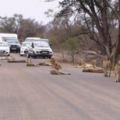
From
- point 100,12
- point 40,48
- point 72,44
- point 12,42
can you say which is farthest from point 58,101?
point 12,42

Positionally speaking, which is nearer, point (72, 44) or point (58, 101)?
point (58, 101)

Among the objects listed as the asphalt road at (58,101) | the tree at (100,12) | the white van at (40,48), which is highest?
the tree at (100,12)

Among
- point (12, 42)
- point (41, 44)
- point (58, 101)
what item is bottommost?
point (58, 101)

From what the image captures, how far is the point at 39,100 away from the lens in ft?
50.6

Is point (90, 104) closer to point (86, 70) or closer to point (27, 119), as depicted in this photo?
point (27, 119)

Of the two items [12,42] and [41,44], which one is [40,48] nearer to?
[41,44]

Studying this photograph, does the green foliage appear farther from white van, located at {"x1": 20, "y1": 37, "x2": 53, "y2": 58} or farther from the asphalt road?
the asphalt road

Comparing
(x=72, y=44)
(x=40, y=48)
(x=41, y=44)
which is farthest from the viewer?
(x=41, y=44)

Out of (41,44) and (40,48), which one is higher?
(41,44)

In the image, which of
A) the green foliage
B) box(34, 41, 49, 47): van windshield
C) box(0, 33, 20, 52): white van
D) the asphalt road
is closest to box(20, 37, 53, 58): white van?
box(34, 41, 49, 47): van windshield

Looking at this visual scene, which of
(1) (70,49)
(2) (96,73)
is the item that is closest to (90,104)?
(2) (96,73)

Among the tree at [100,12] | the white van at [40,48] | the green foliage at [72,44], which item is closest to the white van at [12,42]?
the white van at [40,48]

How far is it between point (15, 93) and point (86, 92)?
91.7 inches

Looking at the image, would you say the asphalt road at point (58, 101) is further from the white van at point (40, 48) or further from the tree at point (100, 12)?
the white van at point (40, 48)
